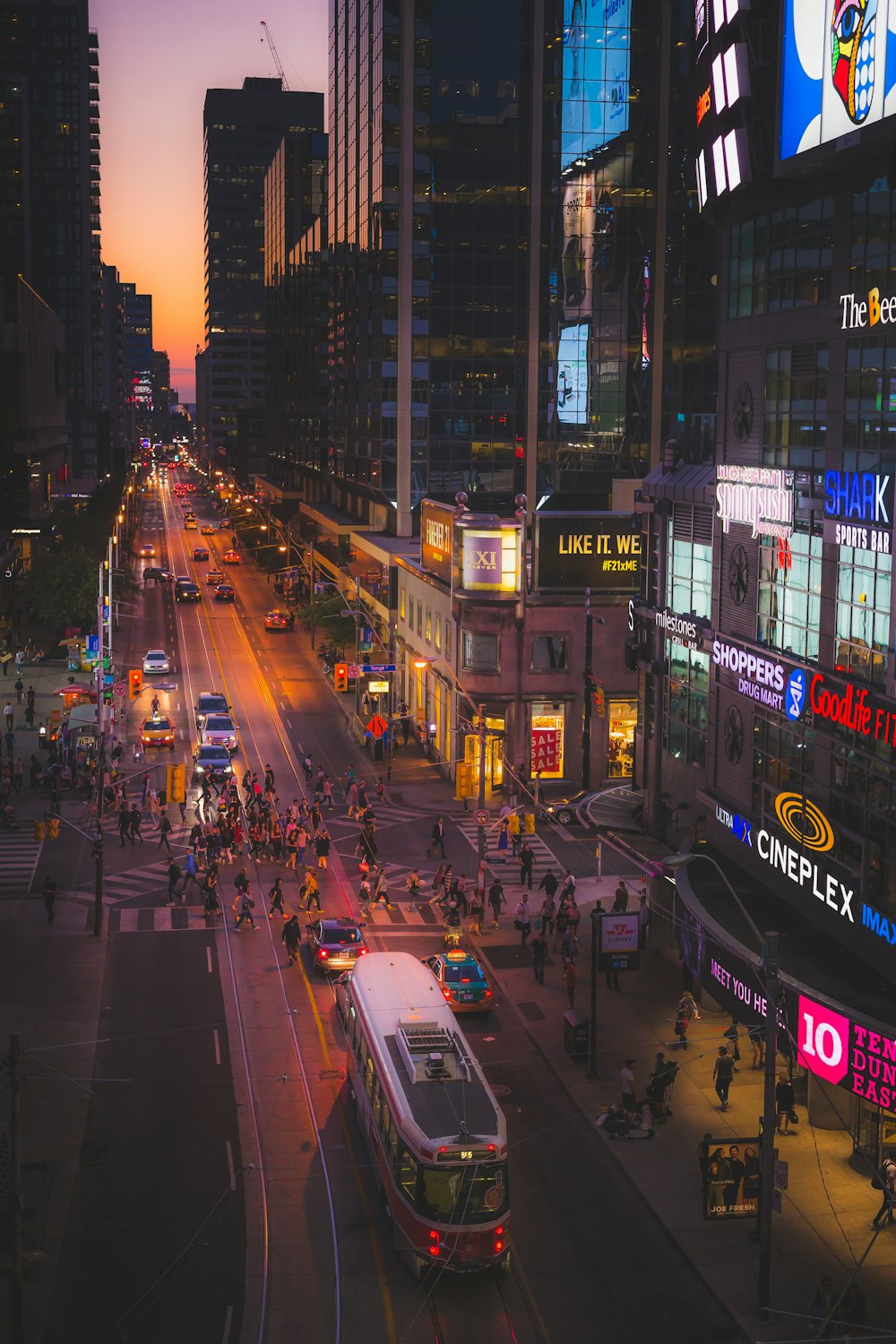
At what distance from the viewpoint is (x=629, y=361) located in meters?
103

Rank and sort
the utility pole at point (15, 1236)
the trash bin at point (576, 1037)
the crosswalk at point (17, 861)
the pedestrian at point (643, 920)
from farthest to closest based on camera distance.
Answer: the crosswalk at point (17, 861) < the pedestrian at point (643, 920) < the trash bin at point (576, 1037) < the utility pole at point (15, 1236)

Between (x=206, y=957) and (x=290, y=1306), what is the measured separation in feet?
67.1

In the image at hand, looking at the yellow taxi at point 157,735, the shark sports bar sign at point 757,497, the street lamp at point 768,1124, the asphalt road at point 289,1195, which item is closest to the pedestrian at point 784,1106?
the asphalt road at point 289,1195

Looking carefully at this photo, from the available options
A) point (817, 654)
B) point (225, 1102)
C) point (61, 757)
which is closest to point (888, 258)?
point (817, 654)

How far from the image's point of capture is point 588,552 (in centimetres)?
6769

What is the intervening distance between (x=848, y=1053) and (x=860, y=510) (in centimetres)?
1198

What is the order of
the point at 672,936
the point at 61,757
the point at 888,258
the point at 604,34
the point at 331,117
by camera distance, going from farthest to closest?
the point at 331,117 → the point at 604,34 → the point at 61,757 → the point at 672,936 → the point at 888,258

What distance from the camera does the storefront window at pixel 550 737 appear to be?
221 ft

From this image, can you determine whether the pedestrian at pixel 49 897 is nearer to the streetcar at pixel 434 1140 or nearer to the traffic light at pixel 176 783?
the traffic light at pixel 176 783

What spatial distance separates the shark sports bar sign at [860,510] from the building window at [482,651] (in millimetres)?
34003

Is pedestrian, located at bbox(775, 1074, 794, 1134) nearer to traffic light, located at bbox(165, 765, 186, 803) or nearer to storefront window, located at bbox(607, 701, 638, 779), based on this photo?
traffic light, located at bbox(165, 765, 186, 803)

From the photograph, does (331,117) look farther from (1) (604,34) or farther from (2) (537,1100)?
(2) (537,1100)

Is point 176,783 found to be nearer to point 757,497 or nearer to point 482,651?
point 482,651

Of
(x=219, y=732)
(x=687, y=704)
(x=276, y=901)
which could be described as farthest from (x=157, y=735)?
(x=687, y=704)
